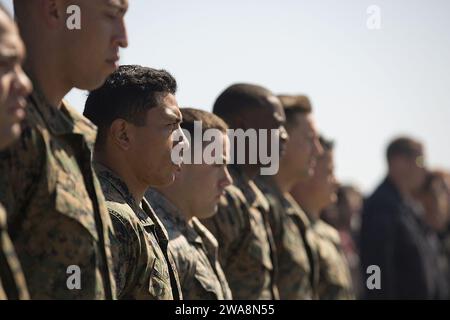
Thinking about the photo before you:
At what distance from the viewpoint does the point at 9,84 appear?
434cm

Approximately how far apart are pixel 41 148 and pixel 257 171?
459cm

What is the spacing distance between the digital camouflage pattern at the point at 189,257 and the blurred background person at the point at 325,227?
3294 mm

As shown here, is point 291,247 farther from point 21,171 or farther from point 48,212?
point 21,171

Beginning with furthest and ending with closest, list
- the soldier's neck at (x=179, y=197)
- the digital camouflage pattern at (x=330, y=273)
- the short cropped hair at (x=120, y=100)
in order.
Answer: the digital camouflage pattern at (x=330, y=273) → the soldier's neck at (x=179, y=197) → the short cropped hair at (x=120, y=100)

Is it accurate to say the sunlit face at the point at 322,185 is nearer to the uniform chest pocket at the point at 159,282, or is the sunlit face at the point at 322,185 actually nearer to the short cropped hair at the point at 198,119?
the short cropped hair at the point at 198,119

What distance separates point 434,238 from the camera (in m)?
16.0

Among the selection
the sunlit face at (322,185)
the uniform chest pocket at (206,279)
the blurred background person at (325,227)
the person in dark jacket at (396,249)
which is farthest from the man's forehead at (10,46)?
the person in dark jacket at (396,249)

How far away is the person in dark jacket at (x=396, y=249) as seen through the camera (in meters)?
13.0

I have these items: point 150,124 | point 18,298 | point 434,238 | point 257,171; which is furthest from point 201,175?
point 434,238

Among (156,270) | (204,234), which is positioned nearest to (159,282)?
(156,270)

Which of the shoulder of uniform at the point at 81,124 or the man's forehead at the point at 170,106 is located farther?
the man's forehead at the point at 170,106

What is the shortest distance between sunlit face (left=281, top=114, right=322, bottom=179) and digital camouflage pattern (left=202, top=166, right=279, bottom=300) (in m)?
1.26

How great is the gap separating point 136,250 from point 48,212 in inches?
39.5

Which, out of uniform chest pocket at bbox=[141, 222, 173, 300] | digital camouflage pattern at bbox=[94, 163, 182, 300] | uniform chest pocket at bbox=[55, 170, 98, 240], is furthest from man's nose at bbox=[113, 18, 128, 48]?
uniform chest pocket at bbox=[141, 222, 173, 300]
